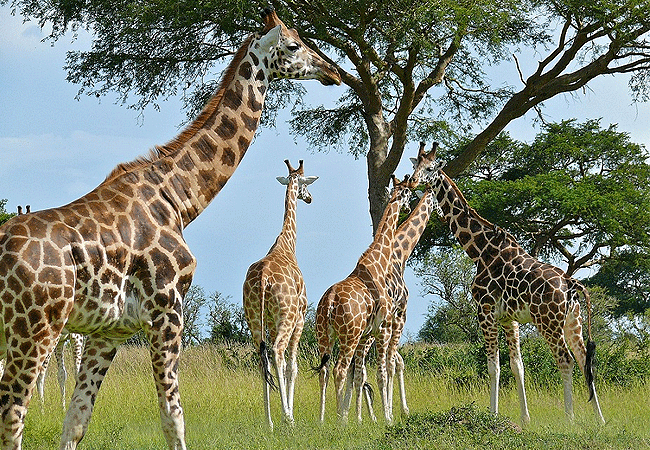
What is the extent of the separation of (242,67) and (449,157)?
55.2 feet

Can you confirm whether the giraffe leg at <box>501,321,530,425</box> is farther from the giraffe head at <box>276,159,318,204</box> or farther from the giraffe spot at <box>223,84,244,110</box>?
the giraffe spot at <box>223,84,244,110</box>

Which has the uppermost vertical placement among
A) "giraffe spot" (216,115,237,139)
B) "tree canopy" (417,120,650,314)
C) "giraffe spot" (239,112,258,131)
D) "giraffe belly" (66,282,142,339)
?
"tree canopy" (417,120,650,314)

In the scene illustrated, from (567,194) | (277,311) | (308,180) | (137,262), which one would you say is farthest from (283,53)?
(567,194)

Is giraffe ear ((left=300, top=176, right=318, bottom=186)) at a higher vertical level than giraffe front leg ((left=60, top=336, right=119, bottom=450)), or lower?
higher

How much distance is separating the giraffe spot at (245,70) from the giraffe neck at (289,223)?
158 inches

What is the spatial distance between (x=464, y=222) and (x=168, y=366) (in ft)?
20.4

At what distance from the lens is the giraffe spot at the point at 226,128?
6598 mm

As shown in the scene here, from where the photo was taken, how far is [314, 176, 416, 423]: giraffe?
29.5 feet

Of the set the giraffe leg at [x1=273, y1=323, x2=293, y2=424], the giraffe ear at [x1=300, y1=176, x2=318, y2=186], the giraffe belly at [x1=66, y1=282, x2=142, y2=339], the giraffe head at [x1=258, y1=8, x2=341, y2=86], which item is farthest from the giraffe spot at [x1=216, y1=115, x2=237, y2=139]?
the giraffe ear at [x1=300, y1=176, x2=318, y2=186]

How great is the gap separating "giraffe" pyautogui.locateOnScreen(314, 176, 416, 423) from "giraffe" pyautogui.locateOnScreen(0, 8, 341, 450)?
2902mm

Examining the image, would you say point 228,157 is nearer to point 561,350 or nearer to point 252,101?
point 252,101

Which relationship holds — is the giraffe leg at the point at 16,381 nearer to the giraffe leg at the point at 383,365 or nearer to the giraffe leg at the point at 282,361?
the giraffe leg at the point at 282,361

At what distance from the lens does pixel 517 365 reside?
1001 centimetres

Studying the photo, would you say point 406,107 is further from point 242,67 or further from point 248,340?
point 242,67
